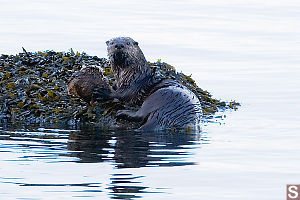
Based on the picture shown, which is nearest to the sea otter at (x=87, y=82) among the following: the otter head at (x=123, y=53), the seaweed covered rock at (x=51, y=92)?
the seaweed covered rock at (x=51, y=92)

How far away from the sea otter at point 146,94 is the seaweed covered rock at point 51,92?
192 mm

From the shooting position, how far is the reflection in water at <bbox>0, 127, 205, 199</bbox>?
7.79 m

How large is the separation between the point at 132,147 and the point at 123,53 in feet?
6.70

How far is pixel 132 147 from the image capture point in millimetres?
9727

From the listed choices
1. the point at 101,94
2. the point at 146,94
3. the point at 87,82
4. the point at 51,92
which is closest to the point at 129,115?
the point at 146,94

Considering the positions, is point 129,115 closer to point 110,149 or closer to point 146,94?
point 146,94

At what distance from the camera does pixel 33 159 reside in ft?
29.0

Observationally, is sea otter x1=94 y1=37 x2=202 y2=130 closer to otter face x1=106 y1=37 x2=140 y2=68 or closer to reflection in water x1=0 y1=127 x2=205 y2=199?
otter face x1=106 y1=37 x2=140 y2=68

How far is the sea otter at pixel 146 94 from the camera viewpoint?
35.9 feet

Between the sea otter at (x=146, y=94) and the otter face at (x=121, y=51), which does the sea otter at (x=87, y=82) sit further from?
the otter face at (x=121, y=51)

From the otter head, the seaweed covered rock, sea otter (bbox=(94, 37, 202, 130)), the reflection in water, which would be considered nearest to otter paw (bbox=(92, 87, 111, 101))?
sea otter (bbox=(94, 37, 202, 130))

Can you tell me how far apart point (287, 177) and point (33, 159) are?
7.91 ft

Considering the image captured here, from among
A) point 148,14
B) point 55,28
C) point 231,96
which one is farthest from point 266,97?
point 148,14

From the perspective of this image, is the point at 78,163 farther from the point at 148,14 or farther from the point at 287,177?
the point at 148,14
